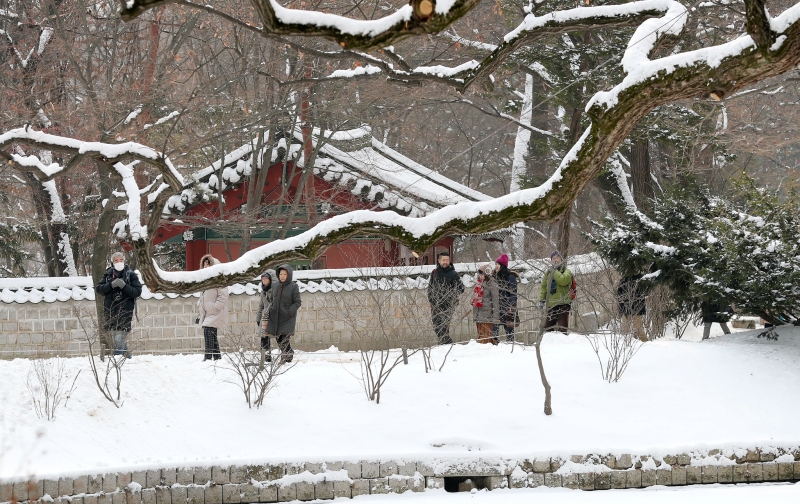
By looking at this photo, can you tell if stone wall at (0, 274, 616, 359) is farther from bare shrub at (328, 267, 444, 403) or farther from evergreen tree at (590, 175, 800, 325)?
evergreen tree at (590, 175, 800, 325)

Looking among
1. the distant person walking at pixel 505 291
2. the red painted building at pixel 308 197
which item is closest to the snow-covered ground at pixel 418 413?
the distant person walking at pixel 505 291

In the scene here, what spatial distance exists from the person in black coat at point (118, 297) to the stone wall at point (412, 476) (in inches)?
133

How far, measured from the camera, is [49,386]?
32.1 ft

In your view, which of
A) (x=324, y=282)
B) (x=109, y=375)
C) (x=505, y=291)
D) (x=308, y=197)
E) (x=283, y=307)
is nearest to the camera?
(x=109, y=375)

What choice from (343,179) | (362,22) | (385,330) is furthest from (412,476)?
(343,179)

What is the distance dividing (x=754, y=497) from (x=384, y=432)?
356 cm

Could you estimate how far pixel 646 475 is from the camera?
9.51m

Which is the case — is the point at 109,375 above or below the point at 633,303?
below

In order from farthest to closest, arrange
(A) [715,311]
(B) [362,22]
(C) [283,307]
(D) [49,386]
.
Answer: (A) [715,311], (C) [283,307], (D) [49,386], (B) [362,22]

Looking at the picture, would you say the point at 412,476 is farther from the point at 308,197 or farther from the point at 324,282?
the point at 308,197

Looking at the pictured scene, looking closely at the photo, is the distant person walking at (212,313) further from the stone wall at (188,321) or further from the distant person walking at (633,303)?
the distant person walking at (633,303)

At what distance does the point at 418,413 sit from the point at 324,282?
22.2 feet

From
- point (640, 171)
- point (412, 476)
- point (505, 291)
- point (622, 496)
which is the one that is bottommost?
point (622, 496)

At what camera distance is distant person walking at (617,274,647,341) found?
42.3ft
